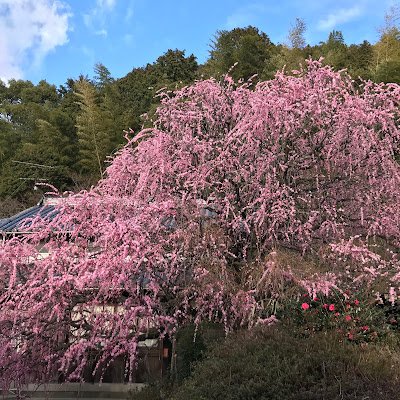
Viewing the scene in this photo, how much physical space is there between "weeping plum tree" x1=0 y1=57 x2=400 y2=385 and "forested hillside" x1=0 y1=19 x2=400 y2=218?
8.58 m

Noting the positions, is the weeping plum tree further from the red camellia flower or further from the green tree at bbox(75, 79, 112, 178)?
the green tree at bbox(75, 79, 112, 178)

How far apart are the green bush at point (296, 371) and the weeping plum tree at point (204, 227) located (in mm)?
1093

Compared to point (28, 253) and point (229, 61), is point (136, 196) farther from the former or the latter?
point (229, 61)

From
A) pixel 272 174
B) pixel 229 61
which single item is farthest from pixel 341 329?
pixel 229 61

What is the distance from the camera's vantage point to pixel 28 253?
5801 millimetres

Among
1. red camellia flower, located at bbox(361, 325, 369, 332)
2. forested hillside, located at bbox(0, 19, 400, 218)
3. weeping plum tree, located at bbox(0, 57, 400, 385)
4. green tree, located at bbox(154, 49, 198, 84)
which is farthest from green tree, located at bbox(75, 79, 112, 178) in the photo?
red camellia flower, located at bbox(361, 325, 369, 332)

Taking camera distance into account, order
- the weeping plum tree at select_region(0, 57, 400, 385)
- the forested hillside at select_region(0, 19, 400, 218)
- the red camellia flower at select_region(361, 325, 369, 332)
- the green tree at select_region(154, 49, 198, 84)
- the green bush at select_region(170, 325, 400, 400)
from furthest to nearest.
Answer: the green tree at select_region(154, 49, 198, 84)
the forested hillside at select_region(0, 19, 400, 218)
the weeping plum tree at select_region(0, 57, 400, 385)
the red camellia flower at select_region(361, 325, 369, 332)
the green bush at select_region(170, 325, 400, 400)

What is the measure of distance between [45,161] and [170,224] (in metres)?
17.6

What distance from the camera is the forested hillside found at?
58.5 ft

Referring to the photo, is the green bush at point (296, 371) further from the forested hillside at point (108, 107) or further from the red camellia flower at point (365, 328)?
the forested hillside at point (108, 107)

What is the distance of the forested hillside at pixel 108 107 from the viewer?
58.5 ft

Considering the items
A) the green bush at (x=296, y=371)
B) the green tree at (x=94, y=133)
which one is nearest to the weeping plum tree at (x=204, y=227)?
the green bush at (x=296, y=371)

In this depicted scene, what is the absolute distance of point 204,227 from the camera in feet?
18.4

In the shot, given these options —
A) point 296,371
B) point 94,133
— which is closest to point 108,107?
point 94,133
